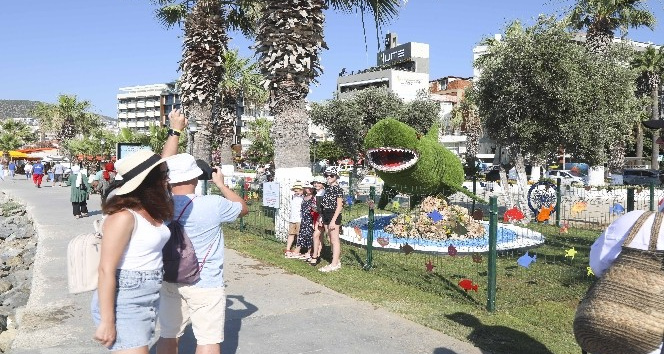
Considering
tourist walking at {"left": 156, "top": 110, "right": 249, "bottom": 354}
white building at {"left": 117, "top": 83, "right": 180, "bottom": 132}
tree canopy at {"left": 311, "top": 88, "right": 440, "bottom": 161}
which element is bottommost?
tourist walking at {"left": 156, "top": 110, "right": 249, "bottom": 354}

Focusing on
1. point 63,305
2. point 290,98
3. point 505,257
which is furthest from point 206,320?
point 290,98

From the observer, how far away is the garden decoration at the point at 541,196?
14.5m

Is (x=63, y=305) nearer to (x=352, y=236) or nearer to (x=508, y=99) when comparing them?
(x=352, y=236)

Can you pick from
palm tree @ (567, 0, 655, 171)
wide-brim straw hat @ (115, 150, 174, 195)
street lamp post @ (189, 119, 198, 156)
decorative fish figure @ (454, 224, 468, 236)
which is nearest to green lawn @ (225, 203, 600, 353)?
decorative fish figure @ (454, 224, 468, 236)

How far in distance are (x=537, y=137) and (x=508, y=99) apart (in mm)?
1257

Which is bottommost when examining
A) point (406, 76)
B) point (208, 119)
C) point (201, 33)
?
point (208, 119)

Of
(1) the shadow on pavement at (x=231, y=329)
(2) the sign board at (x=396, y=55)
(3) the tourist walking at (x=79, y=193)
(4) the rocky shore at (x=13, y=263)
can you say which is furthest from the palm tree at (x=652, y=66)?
(2) the sign board at (x=396, y=55)

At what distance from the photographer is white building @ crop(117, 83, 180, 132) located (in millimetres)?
118750

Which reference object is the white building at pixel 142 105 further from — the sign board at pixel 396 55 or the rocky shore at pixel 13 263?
the rocky shore at pixel 13 263

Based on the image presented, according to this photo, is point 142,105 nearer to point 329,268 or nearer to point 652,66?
point 652,66

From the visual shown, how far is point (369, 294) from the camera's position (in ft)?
22.4

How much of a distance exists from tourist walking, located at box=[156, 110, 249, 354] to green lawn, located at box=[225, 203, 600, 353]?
256 cm

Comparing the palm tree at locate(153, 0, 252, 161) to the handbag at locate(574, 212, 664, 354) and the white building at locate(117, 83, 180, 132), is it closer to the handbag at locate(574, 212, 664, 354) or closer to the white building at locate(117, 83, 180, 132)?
the handbag at locate(574, 212, 664, 354)

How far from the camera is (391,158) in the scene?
10.2 meters
